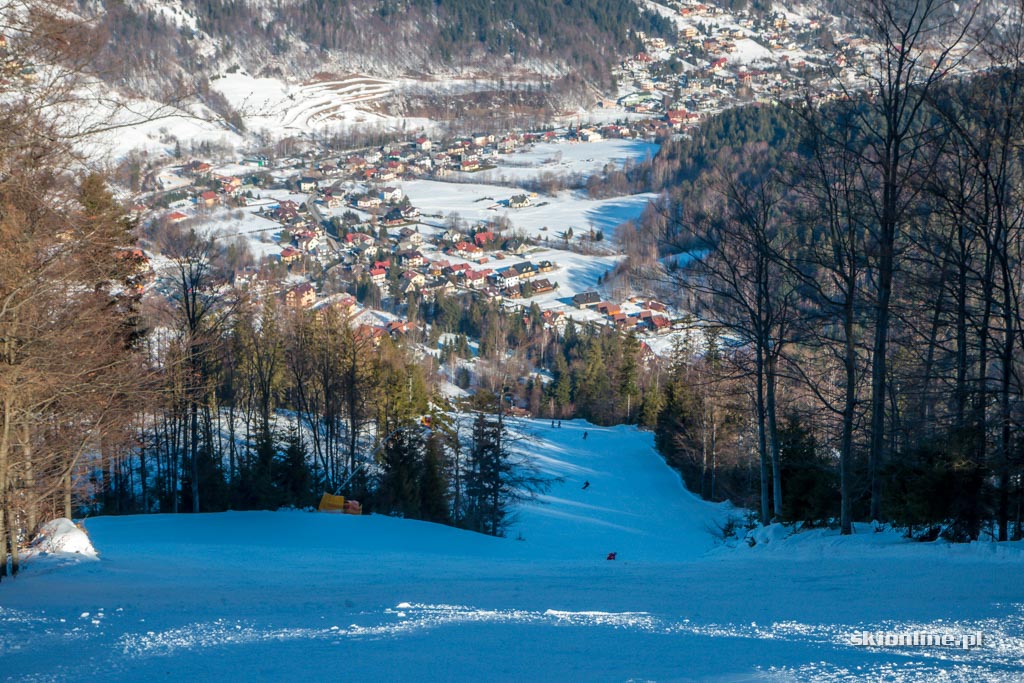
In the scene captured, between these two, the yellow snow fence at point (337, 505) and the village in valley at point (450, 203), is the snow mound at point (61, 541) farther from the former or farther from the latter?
the yellow snow fence at point (337, 505)

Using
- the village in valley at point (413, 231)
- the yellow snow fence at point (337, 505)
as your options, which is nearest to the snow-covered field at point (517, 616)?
the yellow snow fence at point (337, 505)

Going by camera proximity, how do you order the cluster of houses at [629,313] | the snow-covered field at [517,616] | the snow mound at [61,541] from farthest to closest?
the cluster of houses at [629,313]
the snow mound at [61,541]
the snow-covered field at [517,616]

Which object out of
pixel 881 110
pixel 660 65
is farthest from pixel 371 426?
pixel 660 65
